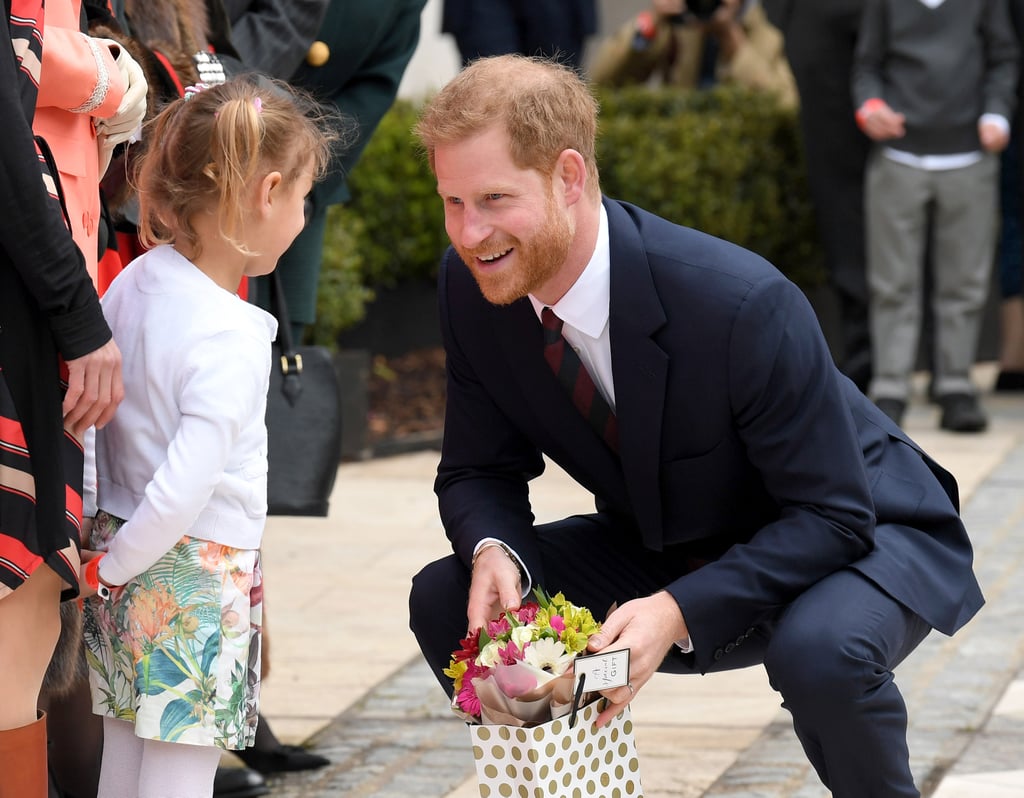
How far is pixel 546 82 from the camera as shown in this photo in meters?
2.78

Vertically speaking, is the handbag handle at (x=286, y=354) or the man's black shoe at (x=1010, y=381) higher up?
the handbag handle at (x=286, y=354)

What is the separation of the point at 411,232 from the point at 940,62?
8.29 ft

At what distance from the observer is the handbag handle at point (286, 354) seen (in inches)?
138

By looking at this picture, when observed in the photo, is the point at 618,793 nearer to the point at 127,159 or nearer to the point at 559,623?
the point at 559,623

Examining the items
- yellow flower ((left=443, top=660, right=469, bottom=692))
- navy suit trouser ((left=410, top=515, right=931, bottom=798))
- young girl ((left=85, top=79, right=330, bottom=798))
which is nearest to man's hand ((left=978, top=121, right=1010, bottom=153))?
navy suit trouser ((left=410, top=515, right=931, bottom=798))

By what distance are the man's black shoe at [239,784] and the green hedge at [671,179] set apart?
4225 millimetres

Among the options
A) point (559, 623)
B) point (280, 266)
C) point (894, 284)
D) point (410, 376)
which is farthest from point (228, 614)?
point (410, 376)

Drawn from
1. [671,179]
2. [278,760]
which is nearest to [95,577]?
[278,760]

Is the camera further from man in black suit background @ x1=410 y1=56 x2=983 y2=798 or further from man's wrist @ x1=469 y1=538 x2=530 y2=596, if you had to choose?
man's wrist @ x1=469 y1=538 x2=530 y2=596

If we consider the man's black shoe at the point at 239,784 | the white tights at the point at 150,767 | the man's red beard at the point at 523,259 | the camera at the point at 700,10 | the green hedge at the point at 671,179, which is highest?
the man's red beard at the point at 523,259

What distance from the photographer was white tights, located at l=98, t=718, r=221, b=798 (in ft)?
9.12

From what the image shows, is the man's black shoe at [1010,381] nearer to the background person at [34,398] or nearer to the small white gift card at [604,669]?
the small white gift card at [604,669]

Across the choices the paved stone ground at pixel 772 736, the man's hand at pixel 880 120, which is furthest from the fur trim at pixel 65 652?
the man's hand at pixel 880 120

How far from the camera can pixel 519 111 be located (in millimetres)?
2734
